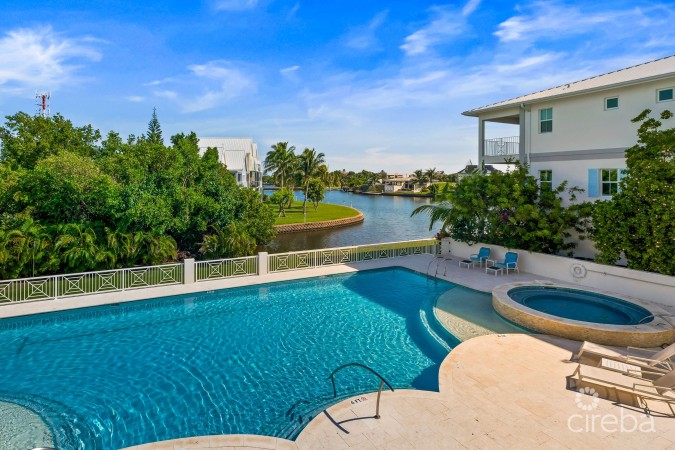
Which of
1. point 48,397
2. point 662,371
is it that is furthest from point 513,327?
point 48,397

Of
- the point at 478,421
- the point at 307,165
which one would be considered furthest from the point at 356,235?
the point at 478,421

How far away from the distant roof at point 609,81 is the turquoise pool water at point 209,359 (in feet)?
34.8

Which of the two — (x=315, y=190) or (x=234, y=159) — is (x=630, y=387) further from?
(x=234, y=159)

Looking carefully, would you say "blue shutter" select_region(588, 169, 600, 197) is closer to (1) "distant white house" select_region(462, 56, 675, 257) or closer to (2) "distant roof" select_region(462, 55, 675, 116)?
(1) "distant white house" select_region(462, 56, 675, 257)

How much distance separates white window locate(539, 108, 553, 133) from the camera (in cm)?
1784

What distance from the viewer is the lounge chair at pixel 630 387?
22.0ft

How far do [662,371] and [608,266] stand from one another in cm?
699

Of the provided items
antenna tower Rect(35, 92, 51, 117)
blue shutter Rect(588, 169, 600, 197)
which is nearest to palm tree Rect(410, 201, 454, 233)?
blue shutter Rect(588, 169, 600, 197)

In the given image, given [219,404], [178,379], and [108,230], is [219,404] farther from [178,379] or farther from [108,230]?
[108,230]

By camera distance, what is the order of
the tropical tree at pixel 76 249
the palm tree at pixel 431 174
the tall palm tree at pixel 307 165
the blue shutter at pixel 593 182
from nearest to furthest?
the tropical tree at pixel 76 249, the blue shutter at pixel 593 182, the tall palm tree at pixel 307 165, the palm tree at pixel 431 174

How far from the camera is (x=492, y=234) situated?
1806 centimetres

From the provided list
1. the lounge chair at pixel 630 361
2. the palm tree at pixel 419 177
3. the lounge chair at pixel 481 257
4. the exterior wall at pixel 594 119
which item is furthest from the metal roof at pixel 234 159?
the palm tree at pixel 419 177

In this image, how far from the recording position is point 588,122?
1639cm

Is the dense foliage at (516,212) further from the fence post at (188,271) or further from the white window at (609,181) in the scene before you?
the fence post at (188,271)
